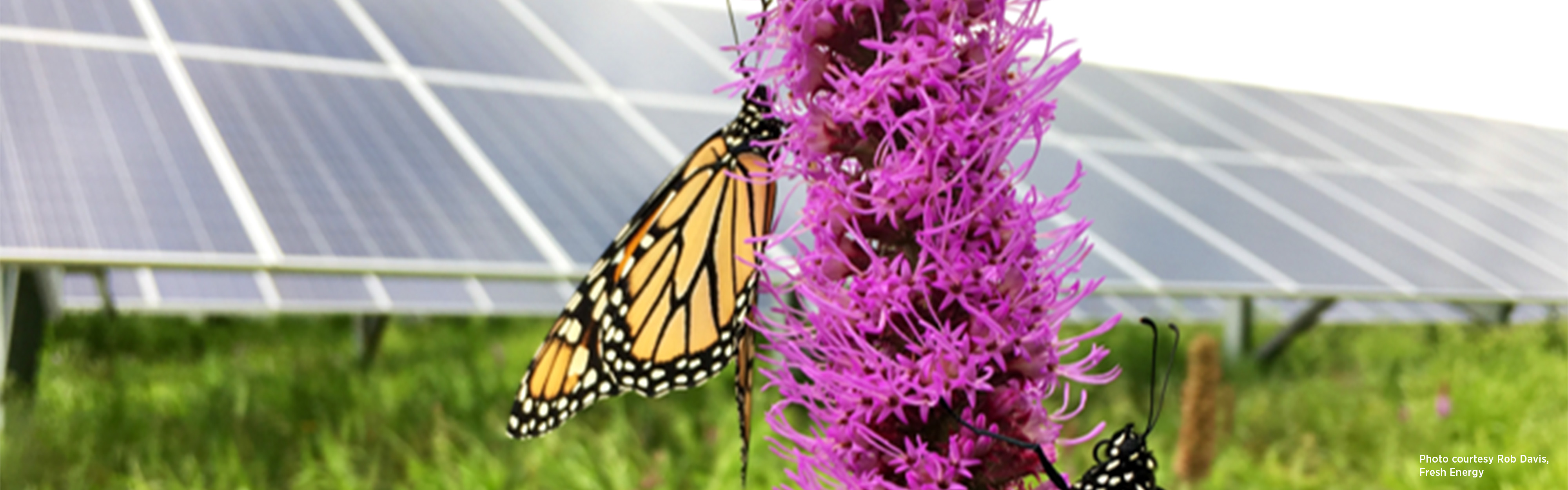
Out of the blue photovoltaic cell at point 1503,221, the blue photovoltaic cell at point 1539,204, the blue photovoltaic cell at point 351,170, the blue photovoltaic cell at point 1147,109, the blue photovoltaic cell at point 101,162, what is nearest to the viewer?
the blue photovoltaic cell at point 101,162

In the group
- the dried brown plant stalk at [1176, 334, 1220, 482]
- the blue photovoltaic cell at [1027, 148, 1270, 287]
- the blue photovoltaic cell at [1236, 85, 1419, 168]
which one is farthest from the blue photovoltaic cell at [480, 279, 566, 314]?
the blue photovoltaic cell at [1236, 85, 1419, 168]

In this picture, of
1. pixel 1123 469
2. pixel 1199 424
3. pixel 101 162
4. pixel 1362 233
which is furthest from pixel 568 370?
pixel 1362 233

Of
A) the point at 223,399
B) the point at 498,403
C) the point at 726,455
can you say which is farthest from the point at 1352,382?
the point at 223,399

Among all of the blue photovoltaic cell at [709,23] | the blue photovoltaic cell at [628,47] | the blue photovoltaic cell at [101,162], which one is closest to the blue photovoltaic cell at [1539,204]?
the blue photovoltaic cell at [709,23]

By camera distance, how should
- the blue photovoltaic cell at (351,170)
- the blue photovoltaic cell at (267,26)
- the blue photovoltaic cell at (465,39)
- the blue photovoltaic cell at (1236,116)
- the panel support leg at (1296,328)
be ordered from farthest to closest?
the blue photovoltaic cell at (1236,116)
the panel support leg at (1296,328)
the blue photovoltaic cell at (465,39)
the blue photovoltaic cell at (267,26)
the blue photovoltaic cell at (351,170)

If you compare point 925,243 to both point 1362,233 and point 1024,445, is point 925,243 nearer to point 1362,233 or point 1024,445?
point 1024,445

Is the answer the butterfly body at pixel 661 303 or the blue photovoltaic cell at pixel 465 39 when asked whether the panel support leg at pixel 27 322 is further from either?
the butterfly body at pixel 661 303
